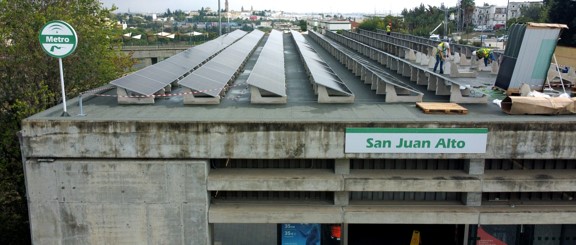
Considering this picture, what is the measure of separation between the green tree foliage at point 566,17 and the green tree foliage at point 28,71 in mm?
52018

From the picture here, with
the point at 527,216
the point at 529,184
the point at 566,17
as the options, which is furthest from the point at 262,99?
the point at 566,17

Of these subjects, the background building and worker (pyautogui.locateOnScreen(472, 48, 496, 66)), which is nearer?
the background building

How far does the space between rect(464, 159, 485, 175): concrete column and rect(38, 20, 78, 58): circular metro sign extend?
14.4 meters

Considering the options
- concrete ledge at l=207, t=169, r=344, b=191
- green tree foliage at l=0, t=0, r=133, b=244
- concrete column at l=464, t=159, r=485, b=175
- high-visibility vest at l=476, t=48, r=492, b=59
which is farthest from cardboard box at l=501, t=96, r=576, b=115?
green tree foliage at l=0, t=0, r=133, b=244

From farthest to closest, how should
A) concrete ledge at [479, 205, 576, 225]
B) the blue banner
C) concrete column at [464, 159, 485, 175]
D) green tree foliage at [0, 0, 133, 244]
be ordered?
green tree foliage at [0, 0, 133, 244], the blue banner, concrete ledge at [479, 205, 576, 225], concrete column at [464, 159, 485, 175]

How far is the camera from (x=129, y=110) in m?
17.4

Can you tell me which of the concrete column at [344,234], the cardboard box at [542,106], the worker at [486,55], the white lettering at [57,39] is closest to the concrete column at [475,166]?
the cardboard box at [542,106]

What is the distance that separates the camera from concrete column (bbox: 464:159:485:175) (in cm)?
1603

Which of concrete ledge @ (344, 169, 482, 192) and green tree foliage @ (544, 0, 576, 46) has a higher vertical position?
green tree foliage @ (544, 0, 576, 46)

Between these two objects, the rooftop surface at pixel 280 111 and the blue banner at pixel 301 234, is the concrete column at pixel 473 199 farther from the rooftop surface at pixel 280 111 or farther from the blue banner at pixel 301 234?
the blue banner at pixel 301 234

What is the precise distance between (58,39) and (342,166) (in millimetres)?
10892

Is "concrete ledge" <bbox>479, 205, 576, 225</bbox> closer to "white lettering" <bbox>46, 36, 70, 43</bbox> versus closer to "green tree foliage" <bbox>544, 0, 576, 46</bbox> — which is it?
"white lettering" <bbox>46, 36, 70, 43</bbox>

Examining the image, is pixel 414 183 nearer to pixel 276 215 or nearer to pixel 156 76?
pixel 276 215

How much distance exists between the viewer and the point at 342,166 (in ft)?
53.3
